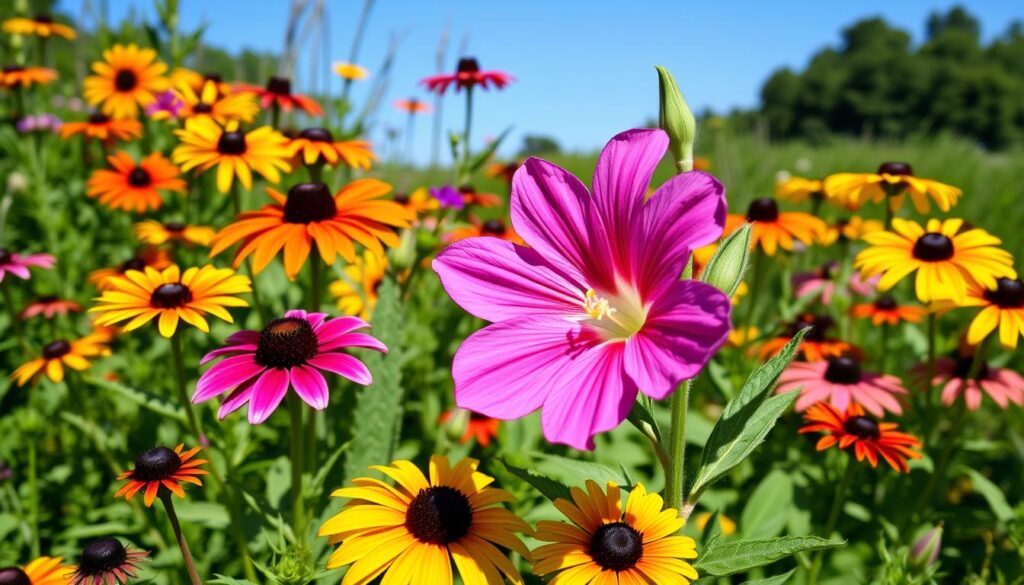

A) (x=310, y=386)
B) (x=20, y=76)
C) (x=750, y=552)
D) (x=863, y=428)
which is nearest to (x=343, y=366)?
(x=310, y=386)

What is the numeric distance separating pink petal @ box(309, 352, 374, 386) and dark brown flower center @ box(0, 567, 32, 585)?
76 cm

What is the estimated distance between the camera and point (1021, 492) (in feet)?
9.04

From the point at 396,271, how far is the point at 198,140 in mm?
861

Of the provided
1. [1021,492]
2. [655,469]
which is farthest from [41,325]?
[1021,492]

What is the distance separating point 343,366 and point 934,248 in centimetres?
187

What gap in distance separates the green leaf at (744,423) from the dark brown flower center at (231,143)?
6.33 ft

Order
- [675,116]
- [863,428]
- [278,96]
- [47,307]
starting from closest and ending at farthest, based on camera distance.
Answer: [675,116]
[863,428]
[47,307]
[278,96]

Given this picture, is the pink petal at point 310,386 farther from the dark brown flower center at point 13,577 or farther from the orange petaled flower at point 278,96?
the orange petaled flower at point 278,96

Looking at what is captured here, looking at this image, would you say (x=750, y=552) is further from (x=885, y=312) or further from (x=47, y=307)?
(x=47, y=307)

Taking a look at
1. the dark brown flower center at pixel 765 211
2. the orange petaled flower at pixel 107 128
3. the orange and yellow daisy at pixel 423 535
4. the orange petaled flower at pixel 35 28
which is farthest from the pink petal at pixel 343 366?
the orange petaled flower at pixel 35 28

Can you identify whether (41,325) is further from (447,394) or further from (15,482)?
(447,394)

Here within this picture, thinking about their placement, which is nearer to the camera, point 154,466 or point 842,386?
point 154,466

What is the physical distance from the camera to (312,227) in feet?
6.49

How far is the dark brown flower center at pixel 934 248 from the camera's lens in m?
2.25
